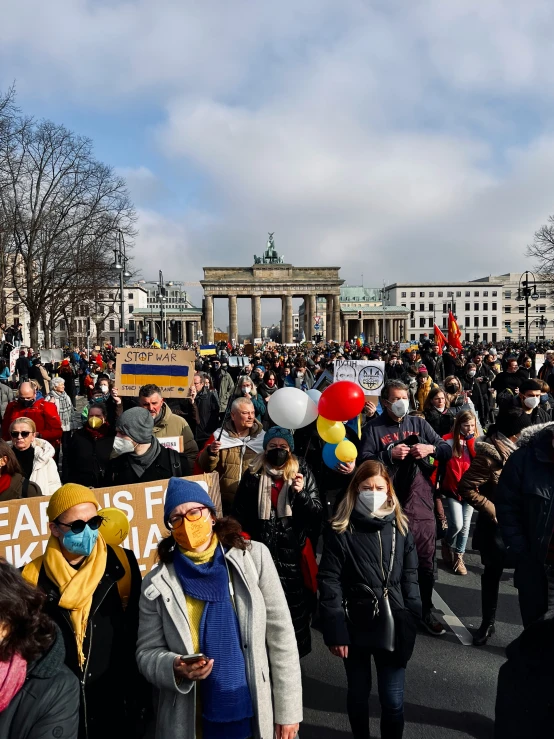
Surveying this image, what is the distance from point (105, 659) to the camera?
250 centimetres

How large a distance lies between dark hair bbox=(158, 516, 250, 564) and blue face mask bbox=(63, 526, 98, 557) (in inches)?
11.8

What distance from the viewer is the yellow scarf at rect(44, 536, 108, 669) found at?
2.45 meters

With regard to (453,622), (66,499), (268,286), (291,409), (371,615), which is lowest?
(453,622)

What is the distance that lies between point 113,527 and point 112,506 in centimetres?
92

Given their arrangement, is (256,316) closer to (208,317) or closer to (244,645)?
(208,317)

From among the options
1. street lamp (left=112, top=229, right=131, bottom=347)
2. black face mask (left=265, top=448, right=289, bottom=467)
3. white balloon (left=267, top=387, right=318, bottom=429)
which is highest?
street lamp (left=112, top=229, right=131, bottom=347)

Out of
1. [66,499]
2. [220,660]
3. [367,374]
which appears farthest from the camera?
[367,374]

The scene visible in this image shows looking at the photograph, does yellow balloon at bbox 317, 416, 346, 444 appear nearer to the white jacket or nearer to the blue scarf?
the white jacket

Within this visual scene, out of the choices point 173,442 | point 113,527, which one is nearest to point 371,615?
point 113,527

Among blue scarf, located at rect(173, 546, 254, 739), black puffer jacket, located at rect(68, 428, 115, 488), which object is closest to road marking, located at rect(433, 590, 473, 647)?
blue scarf, located at rect(173, 546, 254, 739)

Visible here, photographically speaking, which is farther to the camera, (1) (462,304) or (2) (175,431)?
(1) (462,304)

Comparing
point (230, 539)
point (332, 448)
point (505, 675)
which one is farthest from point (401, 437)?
point (505, 675)

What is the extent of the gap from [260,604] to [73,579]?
780 millimetres

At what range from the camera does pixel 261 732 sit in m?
2.40
